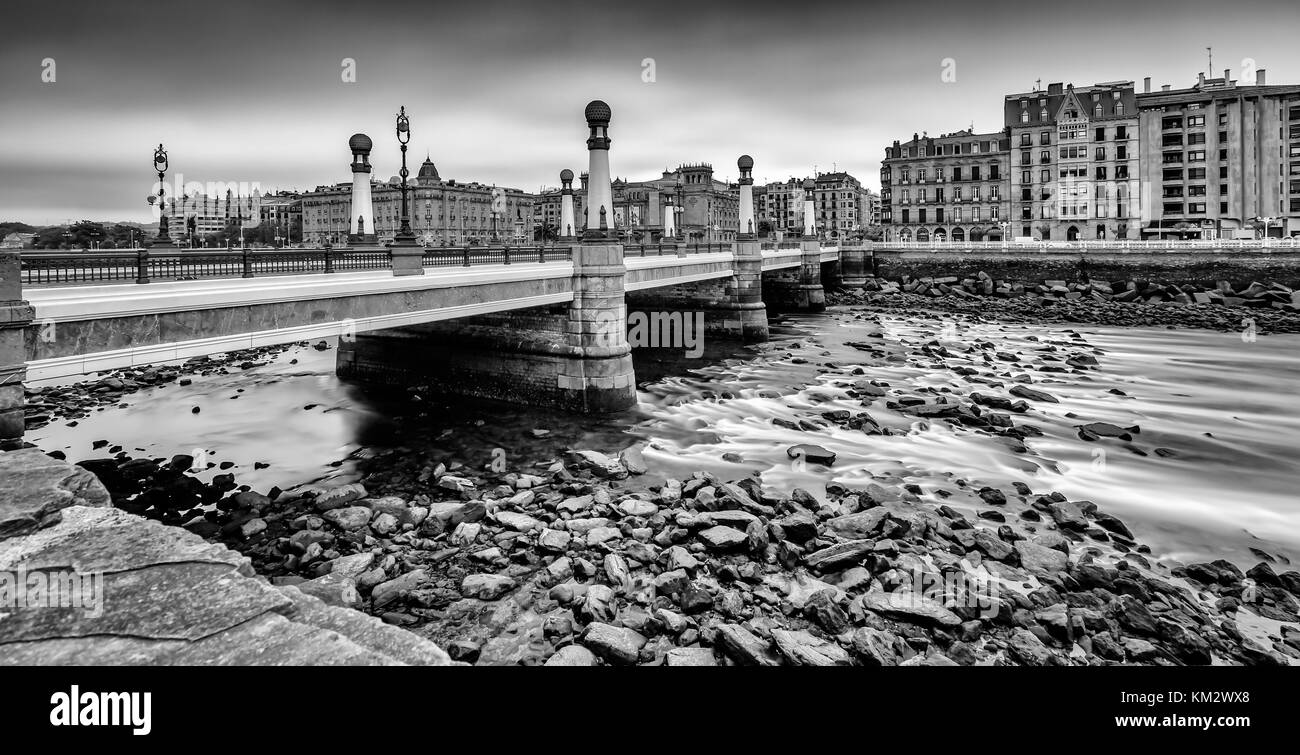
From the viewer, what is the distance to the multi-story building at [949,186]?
3125 inches

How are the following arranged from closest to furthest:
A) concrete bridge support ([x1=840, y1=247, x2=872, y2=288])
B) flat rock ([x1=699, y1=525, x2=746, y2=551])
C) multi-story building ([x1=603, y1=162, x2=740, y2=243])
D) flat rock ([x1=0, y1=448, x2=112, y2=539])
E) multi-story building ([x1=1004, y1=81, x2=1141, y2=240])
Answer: flat rock ([x1=0, y1=448, x2=112, y2=539]) < flat rock ([x1=699, y1=525, x2=746, y2=551]) < concrete bridge support ([x1=840, y1=247, x2=872, y2=288]) < multi-story building ([x1=1004, y1=81, x2=1141, y2=240]) < multi-story building ([x1=603, y1=162, x2=740, y2=243])

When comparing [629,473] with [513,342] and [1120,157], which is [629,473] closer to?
[513,342]

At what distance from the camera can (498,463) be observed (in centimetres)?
1405

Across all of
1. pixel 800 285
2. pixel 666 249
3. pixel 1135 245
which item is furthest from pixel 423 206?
pixel 1135 245

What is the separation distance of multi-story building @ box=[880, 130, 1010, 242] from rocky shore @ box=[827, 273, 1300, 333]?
1186 inches

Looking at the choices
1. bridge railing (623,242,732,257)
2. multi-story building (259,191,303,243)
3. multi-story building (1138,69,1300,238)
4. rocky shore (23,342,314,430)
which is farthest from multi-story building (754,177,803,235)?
rocky shore (23,342,314,430)

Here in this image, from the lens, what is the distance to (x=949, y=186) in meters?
81.4

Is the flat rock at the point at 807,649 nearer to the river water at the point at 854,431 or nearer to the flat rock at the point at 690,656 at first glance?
the flat rock at the point at 690,656

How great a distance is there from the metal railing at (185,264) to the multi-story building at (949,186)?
3049 inches

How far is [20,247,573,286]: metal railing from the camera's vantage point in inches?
390

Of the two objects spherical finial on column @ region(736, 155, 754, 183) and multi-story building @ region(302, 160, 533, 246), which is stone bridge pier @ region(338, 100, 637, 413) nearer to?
spherical finial on column @ region(736, 155, 754, 183)

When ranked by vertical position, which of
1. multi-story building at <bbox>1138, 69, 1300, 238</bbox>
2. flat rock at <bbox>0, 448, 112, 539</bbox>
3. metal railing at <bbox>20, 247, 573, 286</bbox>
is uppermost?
multi-story building at <bbox>1138, 69, 1300, 238</bbox>
